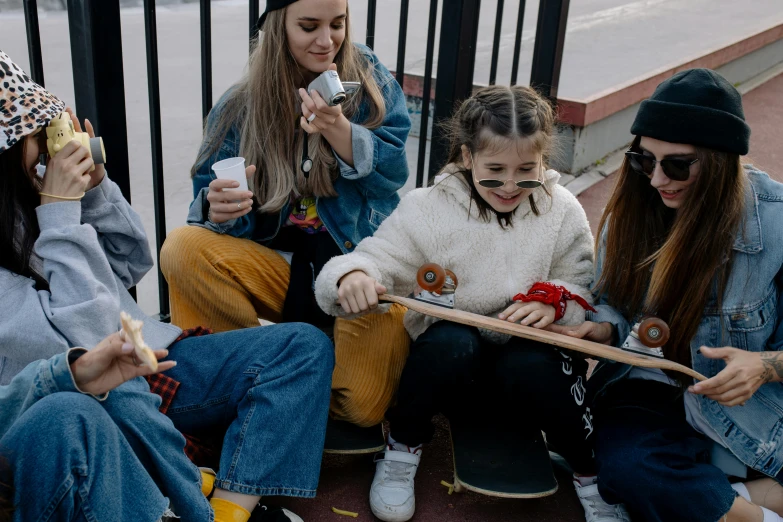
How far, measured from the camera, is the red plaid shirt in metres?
2.05

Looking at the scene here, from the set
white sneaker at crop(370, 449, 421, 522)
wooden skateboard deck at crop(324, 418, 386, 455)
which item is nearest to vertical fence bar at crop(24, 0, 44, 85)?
wooden skateboard deck at crop(324, 418, 386, 455)

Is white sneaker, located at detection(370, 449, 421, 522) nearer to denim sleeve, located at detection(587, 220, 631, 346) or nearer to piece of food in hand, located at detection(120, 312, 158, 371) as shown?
denim sleeve, located at detection(587, 220, 631, 346)

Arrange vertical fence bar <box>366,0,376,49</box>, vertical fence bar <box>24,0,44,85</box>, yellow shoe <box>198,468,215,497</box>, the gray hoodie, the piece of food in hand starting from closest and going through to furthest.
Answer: the piece of food in hand < the gray hoodie < yellow shoe <box>198,468,215,497</box> < vertical fence bar <box>24,0,44,85</box> < vertical fence bar <box>366,0,376,49</box>

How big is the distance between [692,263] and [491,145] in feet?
2.07

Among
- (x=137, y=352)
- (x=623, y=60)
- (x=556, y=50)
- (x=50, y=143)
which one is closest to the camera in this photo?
(x=137, y=352)

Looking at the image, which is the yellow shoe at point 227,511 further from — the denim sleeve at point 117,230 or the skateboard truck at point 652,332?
the skateboard truck at point 652,332

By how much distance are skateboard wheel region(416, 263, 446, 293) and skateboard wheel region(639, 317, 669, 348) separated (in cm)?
53

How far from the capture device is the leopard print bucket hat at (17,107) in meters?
1.76

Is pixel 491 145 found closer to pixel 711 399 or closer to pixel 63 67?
pixel 711 399

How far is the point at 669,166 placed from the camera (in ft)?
6.82

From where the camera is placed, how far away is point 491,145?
2234 mm

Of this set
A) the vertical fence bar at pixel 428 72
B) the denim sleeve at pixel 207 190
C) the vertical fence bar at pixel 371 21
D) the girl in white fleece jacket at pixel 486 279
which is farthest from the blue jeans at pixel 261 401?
the vertical fence bar at pixel 428 72

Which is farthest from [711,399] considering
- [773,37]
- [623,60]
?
[773,37]

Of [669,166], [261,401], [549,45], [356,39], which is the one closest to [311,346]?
[261,401]
